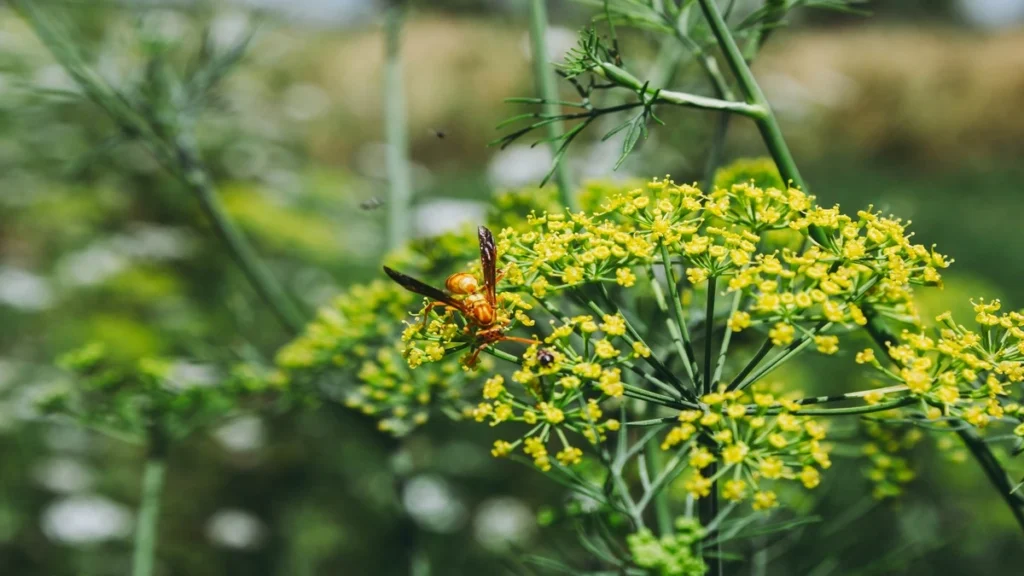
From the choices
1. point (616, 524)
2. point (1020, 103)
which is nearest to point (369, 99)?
point (1020, 103)

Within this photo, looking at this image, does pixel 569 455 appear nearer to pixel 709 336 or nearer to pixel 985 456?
pixel 709 336

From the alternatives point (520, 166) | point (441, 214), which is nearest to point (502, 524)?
point (441, 214)

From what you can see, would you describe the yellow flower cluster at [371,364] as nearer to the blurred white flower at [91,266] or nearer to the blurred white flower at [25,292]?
the blurred white flower at [91,266]

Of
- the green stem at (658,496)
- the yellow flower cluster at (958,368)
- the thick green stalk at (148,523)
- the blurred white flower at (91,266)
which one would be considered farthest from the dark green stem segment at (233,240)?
the blurred white flower at (91,266)

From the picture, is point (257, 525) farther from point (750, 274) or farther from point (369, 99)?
point (369, 99)

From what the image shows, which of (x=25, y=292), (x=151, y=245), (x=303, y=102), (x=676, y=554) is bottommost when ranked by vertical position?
(x=676, y=554)

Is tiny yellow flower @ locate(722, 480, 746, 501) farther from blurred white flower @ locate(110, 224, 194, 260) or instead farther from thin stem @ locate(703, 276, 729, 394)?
blurred white flower @ locate(110, 224, 194, 260)

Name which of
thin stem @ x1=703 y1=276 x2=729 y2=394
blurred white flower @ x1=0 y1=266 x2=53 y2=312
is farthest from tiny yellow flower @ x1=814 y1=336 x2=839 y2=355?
blurred white flower @ x1=0 y1=266 x2=53 y2=312
